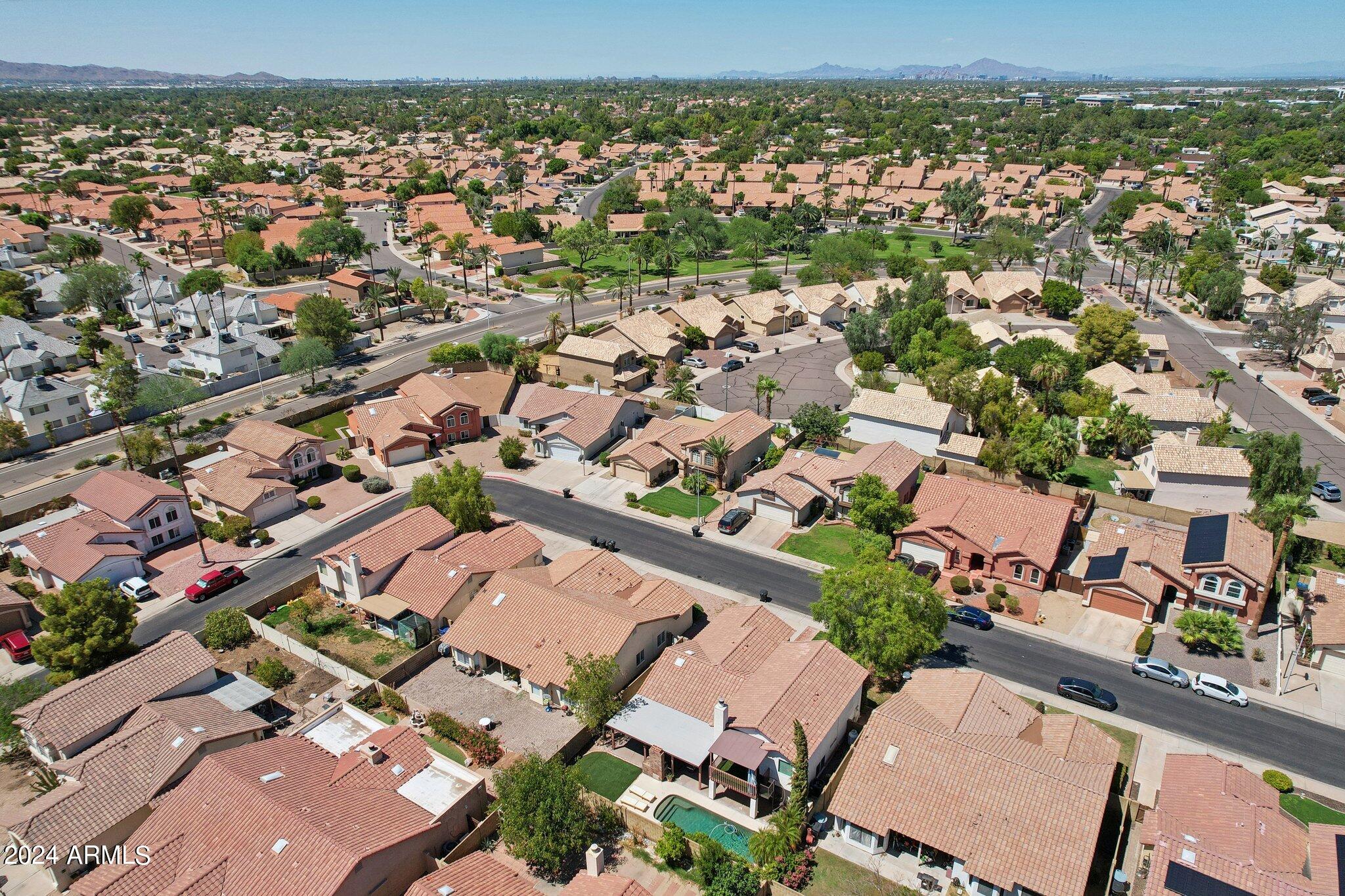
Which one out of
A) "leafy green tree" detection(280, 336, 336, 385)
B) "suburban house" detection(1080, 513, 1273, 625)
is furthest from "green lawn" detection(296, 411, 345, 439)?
"suburban house" detection(1080, 513, 1273, 625)

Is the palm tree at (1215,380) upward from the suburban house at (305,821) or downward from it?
upward

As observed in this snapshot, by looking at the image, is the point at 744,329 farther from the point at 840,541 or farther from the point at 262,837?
the point at 262,837

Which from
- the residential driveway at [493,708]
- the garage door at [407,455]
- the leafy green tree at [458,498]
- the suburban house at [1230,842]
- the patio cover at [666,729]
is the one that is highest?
the leafy green tree at [458,498]

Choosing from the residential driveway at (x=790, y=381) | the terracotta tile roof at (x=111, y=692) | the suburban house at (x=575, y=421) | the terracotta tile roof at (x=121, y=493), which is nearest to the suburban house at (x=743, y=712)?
the terracotta tile roof at (x=111, y=692)

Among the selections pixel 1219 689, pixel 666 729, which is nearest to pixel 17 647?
pixel 666 729

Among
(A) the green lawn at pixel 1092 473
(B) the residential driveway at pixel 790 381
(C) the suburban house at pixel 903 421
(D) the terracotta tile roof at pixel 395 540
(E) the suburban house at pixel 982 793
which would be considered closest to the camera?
(E) the suburban house at pixel 982 793

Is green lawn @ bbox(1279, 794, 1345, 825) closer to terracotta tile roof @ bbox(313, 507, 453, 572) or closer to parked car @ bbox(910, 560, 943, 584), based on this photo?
parked car @ bbox(910, 560, 943, 584)

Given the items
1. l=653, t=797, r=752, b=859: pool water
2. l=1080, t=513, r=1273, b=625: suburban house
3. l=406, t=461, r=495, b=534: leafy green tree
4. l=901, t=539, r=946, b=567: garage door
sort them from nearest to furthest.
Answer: l=653, t=797, r=752, b=859: pool water < l=1080, t=513, r=1273, b=625: suburban house < l=901, t=539, r=946, b=567: garage door < l=406, t=461, r=495, b=534: leafy green tree

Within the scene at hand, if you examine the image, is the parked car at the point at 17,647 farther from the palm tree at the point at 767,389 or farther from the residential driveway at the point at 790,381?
the residential driveway at the point at 790,381
